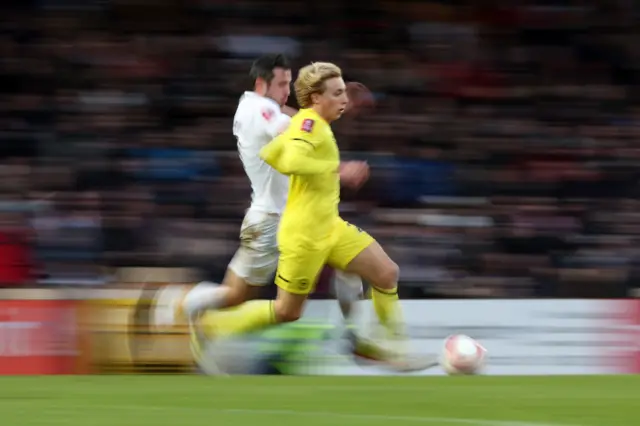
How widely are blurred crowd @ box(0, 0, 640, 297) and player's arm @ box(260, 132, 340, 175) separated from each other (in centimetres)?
273

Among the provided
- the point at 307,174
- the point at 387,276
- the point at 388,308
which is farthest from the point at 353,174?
the point at 388,308

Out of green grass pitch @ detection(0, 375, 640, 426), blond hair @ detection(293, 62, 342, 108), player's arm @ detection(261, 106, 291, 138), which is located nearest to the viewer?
green grass pitch @ detection(0, 375, 640, 426)

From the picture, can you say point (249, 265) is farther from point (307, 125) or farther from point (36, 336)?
point (36, 336)

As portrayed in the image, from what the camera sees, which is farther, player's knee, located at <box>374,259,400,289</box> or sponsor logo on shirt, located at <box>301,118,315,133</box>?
player's knee, located at <box>374,259,400,289</box>

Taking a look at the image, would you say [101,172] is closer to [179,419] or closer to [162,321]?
[162,321]

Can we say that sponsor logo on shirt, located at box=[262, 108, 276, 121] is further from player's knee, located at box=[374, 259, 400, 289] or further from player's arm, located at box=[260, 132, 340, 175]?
player's knee, located at box=[374, 259, 400, 289]

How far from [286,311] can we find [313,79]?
141 centimetres

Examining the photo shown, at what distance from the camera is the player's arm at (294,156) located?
311 inches

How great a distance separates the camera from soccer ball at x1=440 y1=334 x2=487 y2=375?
8.34 metres

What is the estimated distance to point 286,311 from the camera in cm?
838

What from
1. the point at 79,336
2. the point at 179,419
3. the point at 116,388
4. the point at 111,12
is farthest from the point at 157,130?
the point at 179,419

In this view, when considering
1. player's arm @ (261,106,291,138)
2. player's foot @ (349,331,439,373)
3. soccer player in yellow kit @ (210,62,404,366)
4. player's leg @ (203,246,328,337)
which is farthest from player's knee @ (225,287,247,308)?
player's arm @ (261,106,291,138)

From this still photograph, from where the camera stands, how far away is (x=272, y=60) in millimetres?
8734

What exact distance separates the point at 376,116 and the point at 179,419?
21.1 feet
